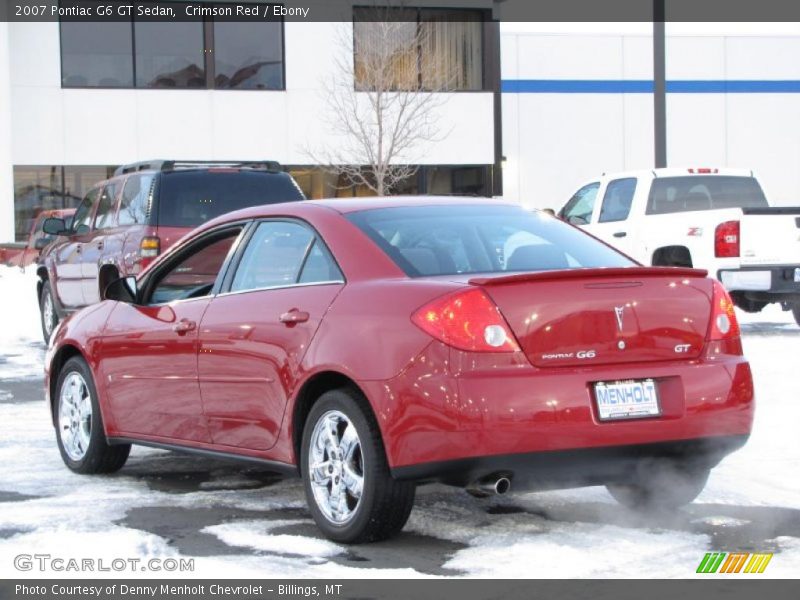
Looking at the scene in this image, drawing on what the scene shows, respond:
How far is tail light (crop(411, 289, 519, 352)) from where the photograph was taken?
5762 millimetres

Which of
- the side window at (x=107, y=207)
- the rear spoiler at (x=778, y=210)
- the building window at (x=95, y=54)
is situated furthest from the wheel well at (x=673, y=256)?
the building window at (x=95, y=54)

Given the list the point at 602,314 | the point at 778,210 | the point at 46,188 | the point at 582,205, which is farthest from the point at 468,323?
the point at 46,188

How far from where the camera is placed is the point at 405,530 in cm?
647

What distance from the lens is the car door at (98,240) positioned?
47.2 feet

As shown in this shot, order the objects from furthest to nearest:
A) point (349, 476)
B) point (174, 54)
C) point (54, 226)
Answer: point (174, 54), point (54, 226), point (349, 476)

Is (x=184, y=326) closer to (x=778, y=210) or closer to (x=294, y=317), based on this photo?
(x=294, y=317)

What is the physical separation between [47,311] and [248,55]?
22.5 m

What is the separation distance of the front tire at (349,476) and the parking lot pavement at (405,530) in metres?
0.10

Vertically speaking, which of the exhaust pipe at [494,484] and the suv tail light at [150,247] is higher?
the suv tail light at [150,247]

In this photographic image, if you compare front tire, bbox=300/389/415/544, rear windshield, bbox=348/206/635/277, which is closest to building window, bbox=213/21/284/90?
rear windshield, bbox=348/206/635/277

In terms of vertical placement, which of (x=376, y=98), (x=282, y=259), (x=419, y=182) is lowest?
(x=282, y=259)

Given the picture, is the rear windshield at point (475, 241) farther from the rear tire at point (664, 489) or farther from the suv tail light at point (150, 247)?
the suv tail light at point (150, 247)

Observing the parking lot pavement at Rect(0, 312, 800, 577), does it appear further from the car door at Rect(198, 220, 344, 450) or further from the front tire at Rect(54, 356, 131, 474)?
the car door at Rect(198, 220, 344, 450)

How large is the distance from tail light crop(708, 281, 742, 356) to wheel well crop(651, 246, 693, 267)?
943 cm
